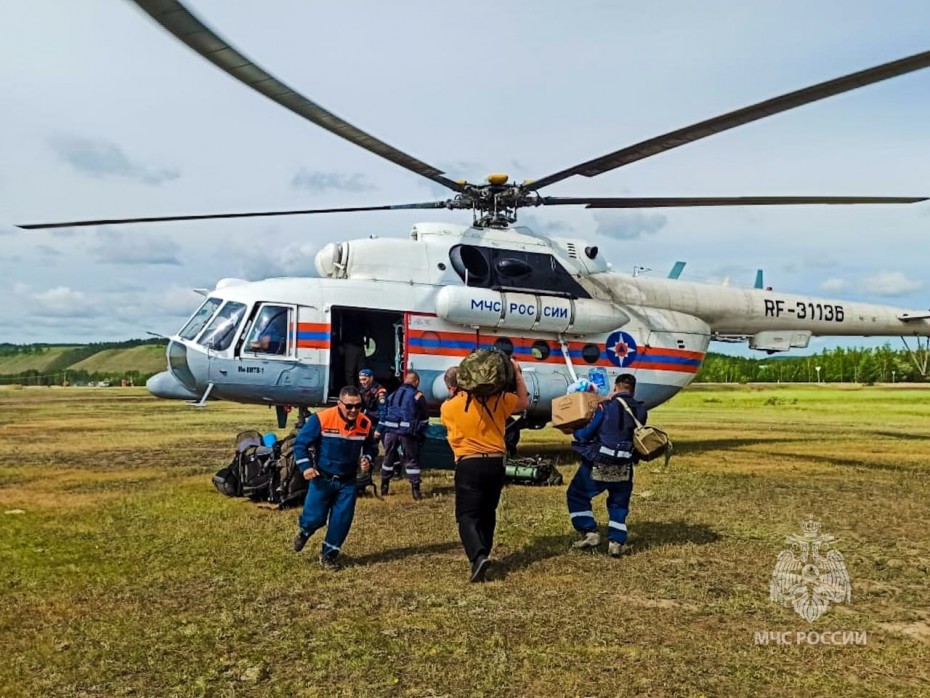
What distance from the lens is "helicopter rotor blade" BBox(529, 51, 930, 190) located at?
6641mm

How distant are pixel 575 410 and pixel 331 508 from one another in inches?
89.3

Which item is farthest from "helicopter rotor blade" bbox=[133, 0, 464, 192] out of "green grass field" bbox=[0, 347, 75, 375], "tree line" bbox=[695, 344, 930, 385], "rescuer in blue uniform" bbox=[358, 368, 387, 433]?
"green grass field" bbox=[0, 347, 75, 375]

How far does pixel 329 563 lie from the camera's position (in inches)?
251

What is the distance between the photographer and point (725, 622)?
5105 mm

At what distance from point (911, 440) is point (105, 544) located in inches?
678

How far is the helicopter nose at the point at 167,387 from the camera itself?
39.5ft

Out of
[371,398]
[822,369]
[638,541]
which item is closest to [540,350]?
[371,398]

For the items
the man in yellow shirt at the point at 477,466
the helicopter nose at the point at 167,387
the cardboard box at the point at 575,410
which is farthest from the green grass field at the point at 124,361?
the man in yellow shirt at the point at 477,466

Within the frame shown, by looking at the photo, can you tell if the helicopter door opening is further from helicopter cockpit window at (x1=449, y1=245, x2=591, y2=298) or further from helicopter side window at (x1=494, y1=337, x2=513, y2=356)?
helicopter side window at (x1=494, y1=337, x2=513, y2=356)

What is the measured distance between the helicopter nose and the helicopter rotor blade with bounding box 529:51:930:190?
6552 mm

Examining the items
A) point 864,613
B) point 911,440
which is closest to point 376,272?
point 864,613

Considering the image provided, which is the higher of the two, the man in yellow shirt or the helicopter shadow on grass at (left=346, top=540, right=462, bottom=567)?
the man in yellow shirt

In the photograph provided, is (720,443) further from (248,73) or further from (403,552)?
(248,73)

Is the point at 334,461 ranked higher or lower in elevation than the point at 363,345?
lower
